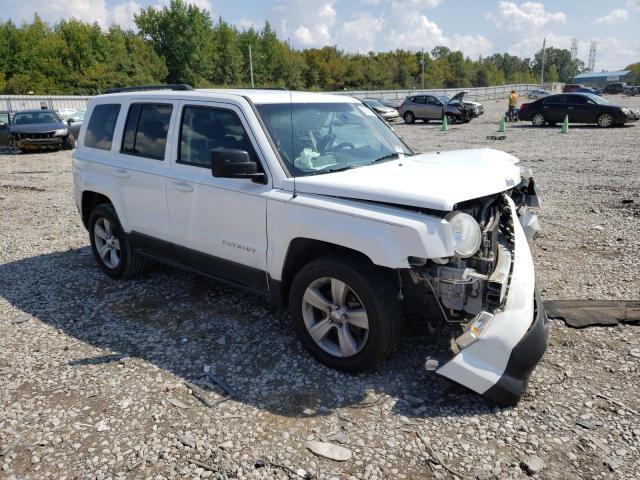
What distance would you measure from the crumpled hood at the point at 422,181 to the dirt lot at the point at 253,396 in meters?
1.31

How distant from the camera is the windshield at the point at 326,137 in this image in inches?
154

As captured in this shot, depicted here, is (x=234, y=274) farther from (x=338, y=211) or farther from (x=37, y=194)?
(x=37, y=194)

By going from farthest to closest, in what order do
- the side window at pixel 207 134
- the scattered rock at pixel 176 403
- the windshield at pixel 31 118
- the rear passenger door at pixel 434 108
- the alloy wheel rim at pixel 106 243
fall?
the rear passenger door at pixel 434 108, the windshield at pixel 31 118, the alloy wheel rim at pixel 106 243, the side window at pixel 207 134, the scattered rock at pixel 176 403

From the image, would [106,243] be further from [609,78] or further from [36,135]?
[609,78]

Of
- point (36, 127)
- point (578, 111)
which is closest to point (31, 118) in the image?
point (36, 127)

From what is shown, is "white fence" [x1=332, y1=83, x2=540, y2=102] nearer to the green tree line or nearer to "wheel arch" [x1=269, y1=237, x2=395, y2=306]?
the green tree line

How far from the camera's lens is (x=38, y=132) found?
18.3 m

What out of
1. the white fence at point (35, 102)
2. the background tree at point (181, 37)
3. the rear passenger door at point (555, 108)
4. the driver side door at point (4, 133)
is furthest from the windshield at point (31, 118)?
the background tree at point (181, 37)

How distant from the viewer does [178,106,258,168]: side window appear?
404cm

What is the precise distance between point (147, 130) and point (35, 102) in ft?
109

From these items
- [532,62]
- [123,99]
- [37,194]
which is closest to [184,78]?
[37,194]

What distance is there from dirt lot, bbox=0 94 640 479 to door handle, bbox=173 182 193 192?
1.19m

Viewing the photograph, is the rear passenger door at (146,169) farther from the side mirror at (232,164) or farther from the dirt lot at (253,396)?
the side mirror at (232,164)

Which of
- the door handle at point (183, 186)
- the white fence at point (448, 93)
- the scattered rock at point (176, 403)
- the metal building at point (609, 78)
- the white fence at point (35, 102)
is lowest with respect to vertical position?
the scattered rock at point (176, 403)
